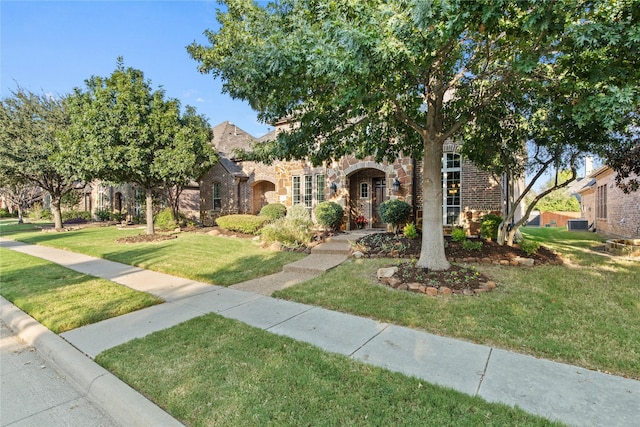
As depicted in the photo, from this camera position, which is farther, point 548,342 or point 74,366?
point 548,342

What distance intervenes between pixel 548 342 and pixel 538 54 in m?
3.75

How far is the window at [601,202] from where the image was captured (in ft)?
53.9

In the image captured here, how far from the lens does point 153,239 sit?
12.9 m

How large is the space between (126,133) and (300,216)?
7.39m

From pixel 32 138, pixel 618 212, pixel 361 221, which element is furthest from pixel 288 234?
pixel 32 138

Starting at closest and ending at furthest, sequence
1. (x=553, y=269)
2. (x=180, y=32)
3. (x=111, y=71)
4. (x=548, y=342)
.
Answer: (x=548, y=342) → (x=553, y=269) → (x=180, y=32) → (x=111, y=71)

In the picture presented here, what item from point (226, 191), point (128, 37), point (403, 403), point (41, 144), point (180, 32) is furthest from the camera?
point (226, 191)

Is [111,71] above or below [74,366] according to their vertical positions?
above

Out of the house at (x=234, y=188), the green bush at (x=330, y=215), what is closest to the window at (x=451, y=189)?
the green bush at (x=330, y=215)

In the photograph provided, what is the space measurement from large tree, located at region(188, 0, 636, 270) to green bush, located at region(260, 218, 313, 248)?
3667mm

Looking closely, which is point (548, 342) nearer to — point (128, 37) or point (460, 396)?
point (460, 396)

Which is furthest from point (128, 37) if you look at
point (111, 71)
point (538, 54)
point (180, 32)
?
point (538, 54)

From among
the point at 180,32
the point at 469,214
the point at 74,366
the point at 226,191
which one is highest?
the point at 180,32

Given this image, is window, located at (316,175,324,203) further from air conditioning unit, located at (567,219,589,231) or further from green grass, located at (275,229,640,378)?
air conditioning unit, located at (567,219,589,231)
